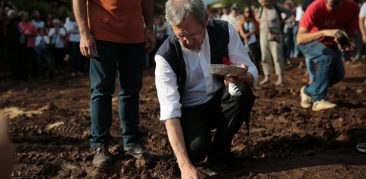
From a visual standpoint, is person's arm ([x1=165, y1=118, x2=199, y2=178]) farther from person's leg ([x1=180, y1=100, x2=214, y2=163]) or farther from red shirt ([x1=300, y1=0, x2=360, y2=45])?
red shirt ([x1=300, y1=0, x2=360, y2=45])

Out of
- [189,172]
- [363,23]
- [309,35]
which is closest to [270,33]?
[363,23]

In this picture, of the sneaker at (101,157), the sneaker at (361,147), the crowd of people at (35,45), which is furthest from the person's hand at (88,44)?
the crowd of people at (35,45)

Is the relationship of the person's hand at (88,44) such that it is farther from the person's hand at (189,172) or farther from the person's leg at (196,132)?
the person's hand at (189,172)

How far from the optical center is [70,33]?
486 inches

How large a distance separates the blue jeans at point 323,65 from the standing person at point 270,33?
8.77ft

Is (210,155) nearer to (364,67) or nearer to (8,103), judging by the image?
(8,103)

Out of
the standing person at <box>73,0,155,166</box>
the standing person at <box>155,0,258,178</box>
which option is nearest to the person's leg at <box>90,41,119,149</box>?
the standing person at <box>73,0,155,166</box>

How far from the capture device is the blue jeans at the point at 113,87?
3.59 m

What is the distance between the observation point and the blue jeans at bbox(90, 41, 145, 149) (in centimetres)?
359

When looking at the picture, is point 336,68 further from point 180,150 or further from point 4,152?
point 4,152

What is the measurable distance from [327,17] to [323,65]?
532 millimetres

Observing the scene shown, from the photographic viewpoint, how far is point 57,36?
1269 centimetres

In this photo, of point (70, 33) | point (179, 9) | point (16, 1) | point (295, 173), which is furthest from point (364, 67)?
point (16, 1)

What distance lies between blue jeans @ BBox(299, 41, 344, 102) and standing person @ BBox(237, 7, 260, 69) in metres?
3.68
